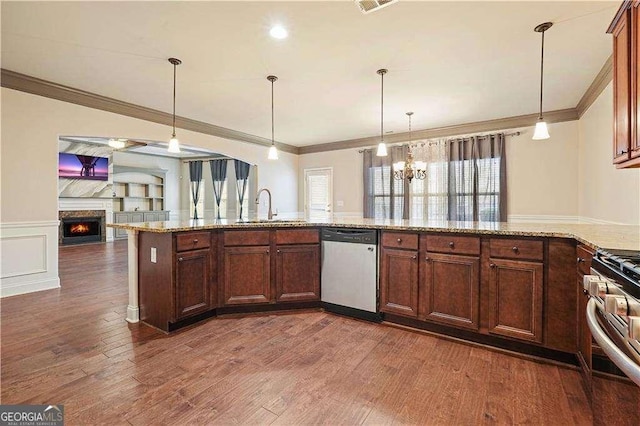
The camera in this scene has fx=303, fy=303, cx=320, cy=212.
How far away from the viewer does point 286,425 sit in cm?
150

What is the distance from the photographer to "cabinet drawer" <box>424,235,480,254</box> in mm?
2334

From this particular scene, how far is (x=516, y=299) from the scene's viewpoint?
2.19 meters

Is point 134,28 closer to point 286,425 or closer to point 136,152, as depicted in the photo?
point 286,425

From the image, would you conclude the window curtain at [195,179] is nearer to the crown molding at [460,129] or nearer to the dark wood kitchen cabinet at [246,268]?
the crown molding at [460,129]

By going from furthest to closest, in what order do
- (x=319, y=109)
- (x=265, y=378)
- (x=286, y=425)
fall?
(x=319, y=109) → (x=265, y=378) → (x=286, y=425)

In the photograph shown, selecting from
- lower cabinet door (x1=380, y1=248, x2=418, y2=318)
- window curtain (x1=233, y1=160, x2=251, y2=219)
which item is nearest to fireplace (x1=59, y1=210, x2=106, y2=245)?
window curtain (x1=233, y1=160, x2=251, y2=219)

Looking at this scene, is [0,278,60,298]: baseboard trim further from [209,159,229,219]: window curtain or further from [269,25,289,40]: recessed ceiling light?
[209,159,229,219]: window curtain

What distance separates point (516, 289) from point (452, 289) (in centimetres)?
43

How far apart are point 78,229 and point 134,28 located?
7824mm

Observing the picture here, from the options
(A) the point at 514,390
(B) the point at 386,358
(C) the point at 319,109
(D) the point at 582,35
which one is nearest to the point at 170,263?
(B) the point at 386,358

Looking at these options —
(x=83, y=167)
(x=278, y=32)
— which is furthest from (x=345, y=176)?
(x=83, y=167)

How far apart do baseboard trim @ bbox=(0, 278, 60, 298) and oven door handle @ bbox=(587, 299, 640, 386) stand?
17.1ft

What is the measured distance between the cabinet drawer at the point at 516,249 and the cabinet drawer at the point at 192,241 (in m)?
2.39

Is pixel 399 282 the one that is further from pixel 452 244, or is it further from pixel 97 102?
pixel 97 102
